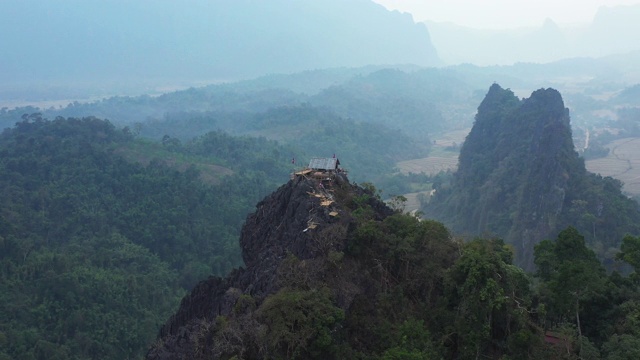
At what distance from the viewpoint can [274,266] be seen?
17734mm

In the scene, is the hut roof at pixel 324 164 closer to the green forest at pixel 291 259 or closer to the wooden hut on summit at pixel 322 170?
the wooden hut on summit at pixel 322 170

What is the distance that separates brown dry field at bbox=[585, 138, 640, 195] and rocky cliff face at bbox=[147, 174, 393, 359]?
1881 inches

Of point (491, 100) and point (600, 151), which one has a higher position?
A: point (491, 100)

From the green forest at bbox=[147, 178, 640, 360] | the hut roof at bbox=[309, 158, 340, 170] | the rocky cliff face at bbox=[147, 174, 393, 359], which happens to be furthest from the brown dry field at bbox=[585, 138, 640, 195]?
the rocky cliff face at bbox=[147, 174, 393, 359]

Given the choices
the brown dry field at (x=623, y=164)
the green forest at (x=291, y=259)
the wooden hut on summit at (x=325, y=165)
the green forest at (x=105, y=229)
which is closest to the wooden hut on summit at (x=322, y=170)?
the wooden hut on summit at (x=325, y=165)

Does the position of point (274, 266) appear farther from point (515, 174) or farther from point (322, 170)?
point (515, 174)

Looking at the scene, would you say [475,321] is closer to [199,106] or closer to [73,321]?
[73,321]

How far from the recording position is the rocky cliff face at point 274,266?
1548cm

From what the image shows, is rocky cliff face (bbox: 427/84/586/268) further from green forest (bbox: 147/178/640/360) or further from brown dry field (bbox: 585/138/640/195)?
green forest (bbox: 147/178/640/360)

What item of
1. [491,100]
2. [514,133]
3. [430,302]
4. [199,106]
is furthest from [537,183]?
[199,106]

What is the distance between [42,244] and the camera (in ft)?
129

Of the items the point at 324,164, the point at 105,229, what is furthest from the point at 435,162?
the point at 324,164

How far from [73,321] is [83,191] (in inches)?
805

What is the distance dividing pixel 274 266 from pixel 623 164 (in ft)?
221
